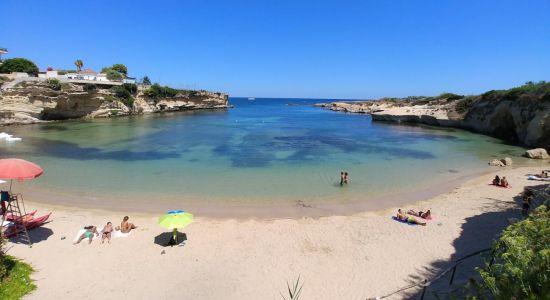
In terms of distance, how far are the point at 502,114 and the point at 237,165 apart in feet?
120

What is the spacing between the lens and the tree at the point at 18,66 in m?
58.0

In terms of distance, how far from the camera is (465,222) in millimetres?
13531

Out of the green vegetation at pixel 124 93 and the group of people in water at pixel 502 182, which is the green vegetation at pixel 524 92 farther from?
the green vegetation at pixel 124 93

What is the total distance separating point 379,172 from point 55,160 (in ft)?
81.0

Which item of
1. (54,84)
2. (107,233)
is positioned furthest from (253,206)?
(54,84)

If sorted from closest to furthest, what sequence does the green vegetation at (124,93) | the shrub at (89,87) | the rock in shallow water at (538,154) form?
the rock in shallow water at (538,154)
the shrub at (89,87)
the green vegetation at (124,93)

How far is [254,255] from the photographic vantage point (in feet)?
35.7

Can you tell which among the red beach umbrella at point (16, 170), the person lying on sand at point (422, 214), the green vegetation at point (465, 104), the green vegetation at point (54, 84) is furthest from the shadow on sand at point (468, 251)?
the green vegetation at point (54, 84)

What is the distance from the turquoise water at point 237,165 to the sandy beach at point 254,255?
3289 millimetres

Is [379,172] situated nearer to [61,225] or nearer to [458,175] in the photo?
[458,175]

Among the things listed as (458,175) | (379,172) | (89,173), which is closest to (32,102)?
(89,173)

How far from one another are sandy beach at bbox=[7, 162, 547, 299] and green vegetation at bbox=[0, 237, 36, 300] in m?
0.25

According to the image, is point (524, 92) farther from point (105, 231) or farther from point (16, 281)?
point (16, 281)

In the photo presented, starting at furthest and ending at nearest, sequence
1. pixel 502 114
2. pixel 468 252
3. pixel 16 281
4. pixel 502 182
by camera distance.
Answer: pixel 502 114, pixel 502 182, pixel 468 252, pixel 16 281
